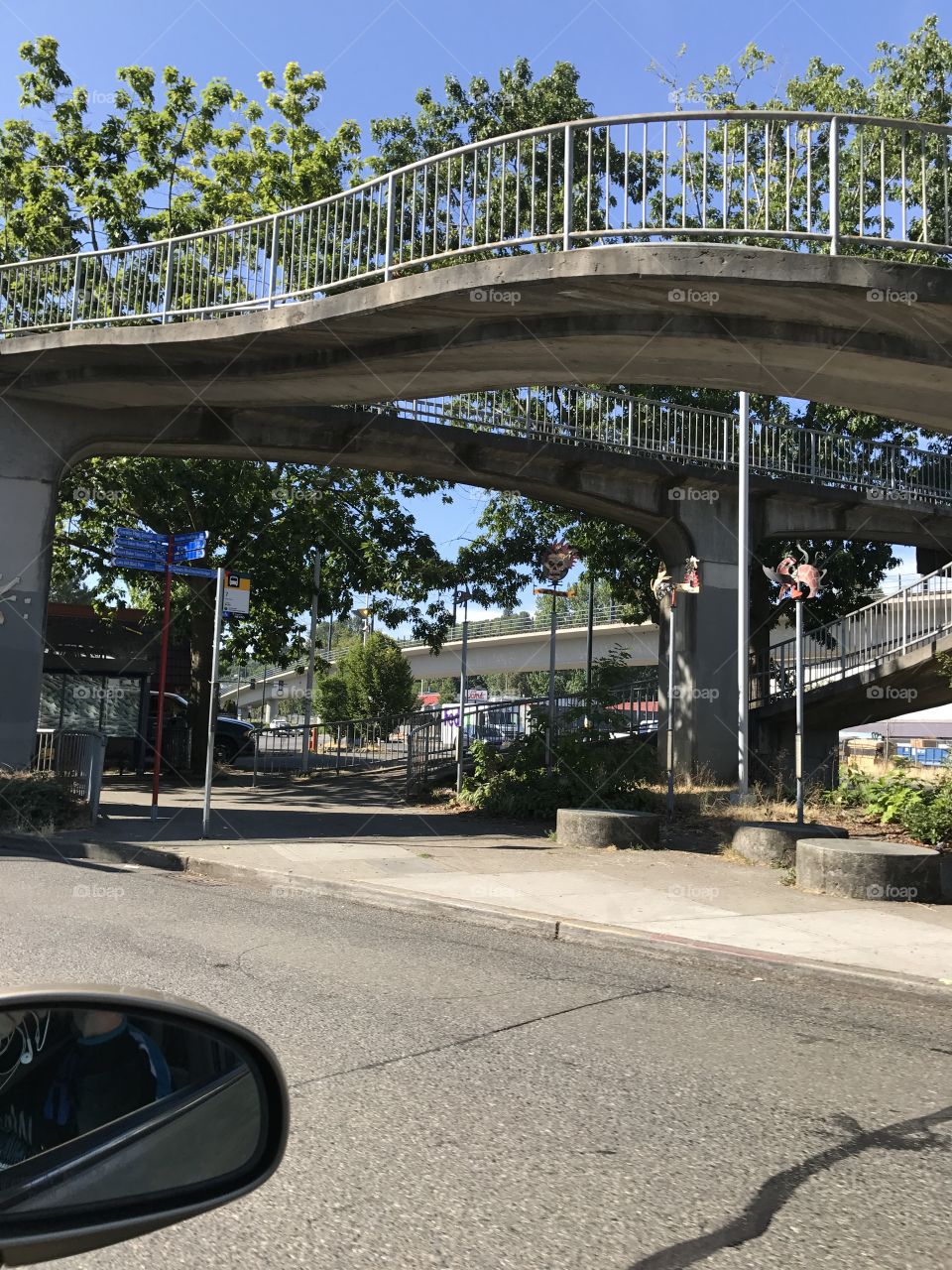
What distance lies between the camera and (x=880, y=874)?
10.1m

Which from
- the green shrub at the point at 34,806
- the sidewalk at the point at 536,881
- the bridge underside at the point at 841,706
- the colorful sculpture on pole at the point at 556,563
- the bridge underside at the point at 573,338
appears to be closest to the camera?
the sidewalk at the point at 536,881

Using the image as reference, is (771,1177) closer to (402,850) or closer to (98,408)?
(402,850)

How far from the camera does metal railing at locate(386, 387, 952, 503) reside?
747 inches

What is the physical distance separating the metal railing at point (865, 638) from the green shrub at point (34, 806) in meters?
15.0

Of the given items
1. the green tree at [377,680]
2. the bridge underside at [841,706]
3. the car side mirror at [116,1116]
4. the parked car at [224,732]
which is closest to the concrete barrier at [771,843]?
the bridge underside at [841,706]

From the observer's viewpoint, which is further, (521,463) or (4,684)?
(521,463)

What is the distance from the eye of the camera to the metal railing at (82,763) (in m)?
14.3

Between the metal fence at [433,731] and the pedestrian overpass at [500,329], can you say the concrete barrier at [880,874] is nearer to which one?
the pedestrian overpass at [500,329]

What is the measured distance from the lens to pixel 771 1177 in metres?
3.73

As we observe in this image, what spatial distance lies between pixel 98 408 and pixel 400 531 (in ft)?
30.2

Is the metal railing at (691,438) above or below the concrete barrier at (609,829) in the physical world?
above

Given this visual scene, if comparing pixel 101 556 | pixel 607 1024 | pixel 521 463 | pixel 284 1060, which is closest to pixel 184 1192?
pixel 284 1060

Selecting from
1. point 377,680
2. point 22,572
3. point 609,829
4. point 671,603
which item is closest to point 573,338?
point 609,829

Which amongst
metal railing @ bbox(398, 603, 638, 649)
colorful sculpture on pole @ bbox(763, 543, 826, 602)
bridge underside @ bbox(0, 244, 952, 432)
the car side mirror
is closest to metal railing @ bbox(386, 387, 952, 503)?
bridge underside @ bbox(0, 244, 952, 432)
